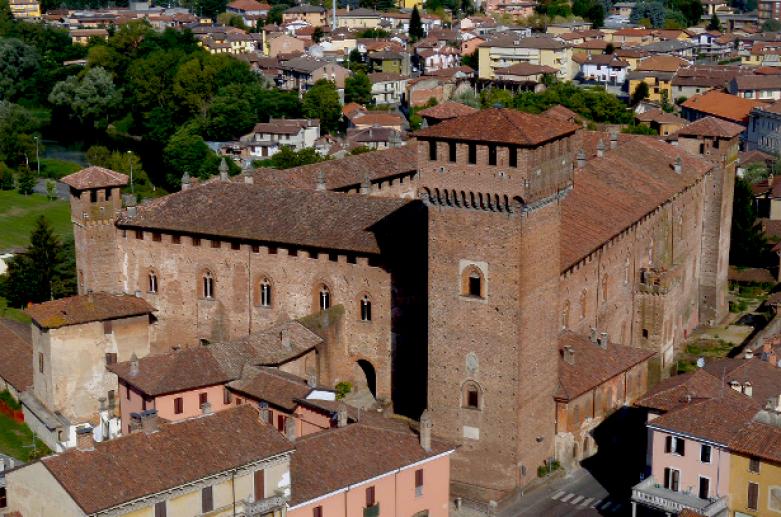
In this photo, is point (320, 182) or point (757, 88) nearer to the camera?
point (320, 182)

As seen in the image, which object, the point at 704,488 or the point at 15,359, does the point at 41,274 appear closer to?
the point at 15,359

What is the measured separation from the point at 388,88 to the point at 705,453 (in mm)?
96962

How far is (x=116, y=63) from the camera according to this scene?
134m

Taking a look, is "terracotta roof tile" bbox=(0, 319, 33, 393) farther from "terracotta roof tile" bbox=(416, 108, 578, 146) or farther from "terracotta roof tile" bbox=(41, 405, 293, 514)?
"terracotta roof tile" bbox=(416, 108, 578, 146)

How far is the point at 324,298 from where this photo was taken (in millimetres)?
52688

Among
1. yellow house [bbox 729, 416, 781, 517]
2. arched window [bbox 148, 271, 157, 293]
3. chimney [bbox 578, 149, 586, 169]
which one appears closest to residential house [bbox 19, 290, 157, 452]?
arched window [bbox 148, 271, 157, 293]

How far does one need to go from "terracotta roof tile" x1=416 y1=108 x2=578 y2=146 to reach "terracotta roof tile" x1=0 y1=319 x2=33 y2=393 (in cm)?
2085

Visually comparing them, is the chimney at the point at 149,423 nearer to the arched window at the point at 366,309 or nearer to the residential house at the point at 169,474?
the residential house at the point at 169,474

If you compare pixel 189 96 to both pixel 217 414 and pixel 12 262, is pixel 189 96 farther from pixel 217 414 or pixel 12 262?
pixel 217 414

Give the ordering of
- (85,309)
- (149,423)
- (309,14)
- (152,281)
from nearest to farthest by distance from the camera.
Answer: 1. (149,423)
2. (85,309)
3. (152,281)
4. (309,14)

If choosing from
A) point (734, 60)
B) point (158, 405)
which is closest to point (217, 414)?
point (158, 405)

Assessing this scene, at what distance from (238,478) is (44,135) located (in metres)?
94.1

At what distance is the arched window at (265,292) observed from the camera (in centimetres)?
5391

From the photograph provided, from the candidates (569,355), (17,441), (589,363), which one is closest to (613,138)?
(589,363)
